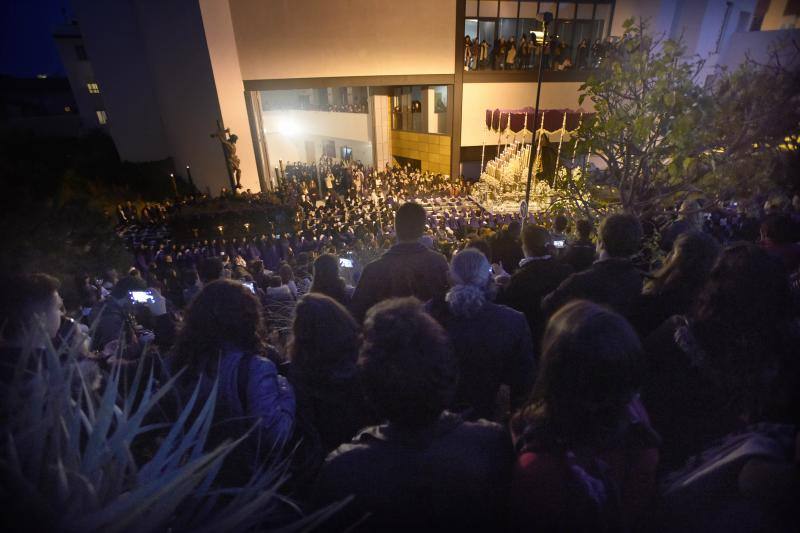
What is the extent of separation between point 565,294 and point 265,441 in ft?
6.70

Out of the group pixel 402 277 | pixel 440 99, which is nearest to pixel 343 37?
pixel 440 99

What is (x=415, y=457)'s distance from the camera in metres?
1.15

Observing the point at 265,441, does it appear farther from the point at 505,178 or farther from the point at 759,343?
the point at 505,178

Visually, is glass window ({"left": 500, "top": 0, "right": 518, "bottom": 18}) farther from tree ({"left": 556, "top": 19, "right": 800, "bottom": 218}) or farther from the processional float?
tree ({"left": 556, "top": 19, "right": 800, "bottom": 218})

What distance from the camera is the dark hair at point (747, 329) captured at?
1.58 m

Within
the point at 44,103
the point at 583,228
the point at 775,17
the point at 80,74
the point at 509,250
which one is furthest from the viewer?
the point at 44,103

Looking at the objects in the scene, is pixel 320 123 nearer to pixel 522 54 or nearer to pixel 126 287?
pixel 522 54

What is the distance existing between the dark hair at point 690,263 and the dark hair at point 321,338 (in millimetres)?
2041

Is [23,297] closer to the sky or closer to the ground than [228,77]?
closer to the ground

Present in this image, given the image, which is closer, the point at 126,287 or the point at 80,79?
the point at 126,287

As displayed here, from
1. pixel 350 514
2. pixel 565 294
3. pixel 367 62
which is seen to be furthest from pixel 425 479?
pixel 367 62

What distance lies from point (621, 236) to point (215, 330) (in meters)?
2.58

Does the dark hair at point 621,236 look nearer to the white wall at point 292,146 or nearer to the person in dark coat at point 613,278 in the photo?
the person in dark coat at point 613,278

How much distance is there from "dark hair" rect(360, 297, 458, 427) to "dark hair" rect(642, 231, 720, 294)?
1941 millimetres
